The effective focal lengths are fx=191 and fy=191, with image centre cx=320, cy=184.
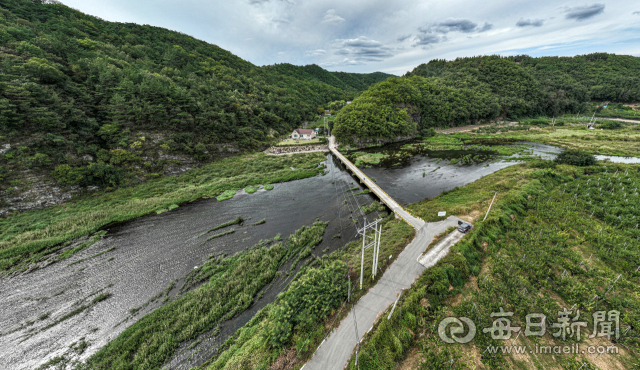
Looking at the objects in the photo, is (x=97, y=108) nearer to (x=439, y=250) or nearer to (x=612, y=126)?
(x=439, y=250)

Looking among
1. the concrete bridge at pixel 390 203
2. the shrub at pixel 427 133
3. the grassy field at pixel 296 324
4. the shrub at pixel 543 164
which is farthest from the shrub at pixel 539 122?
the grassy field at pixel 296 324

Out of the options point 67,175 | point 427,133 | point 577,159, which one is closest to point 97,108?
point 67,175

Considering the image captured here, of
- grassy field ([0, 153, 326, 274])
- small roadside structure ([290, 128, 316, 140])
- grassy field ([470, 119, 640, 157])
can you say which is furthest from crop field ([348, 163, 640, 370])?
small roadside structure ([290, 128, 316, 140])

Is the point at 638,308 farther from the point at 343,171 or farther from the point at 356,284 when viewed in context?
the point at 343,171

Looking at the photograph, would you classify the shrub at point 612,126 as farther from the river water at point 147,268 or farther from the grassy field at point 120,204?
the grassy field at point 120,204

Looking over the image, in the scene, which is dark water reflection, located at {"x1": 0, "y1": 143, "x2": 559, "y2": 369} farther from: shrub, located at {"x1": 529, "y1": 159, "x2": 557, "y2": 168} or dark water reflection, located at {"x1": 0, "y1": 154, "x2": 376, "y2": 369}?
shrub, located at {"x1": 529, "y1": 159, "x2": 557, "y2": 168}

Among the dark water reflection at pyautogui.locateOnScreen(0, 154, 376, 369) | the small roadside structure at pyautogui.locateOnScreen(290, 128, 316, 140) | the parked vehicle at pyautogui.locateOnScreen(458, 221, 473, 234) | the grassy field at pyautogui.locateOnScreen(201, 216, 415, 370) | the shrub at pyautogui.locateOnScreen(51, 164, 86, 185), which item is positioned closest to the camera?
the grassy field at pyautogui.locateOnScreen(201, 216, 415, 370)
